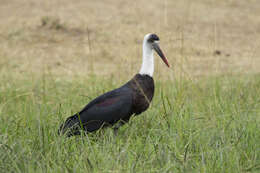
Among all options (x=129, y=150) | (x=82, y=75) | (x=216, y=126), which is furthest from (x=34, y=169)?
(x=82, y=75)

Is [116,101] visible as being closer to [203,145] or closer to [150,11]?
[203,145]

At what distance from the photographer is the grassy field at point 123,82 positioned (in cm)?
334

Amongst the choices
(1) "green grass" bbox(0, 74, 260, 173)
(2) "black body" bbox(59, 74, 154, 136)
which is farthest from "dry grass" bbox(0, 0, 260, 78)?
(1) "green grass" bbox(0, 74, 260, 173)

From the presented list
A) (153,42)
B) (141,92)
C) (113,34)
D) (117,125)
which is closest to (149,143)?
(117,125)

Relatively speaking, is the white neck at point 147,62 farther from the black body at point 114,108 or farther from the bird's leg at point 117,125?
the bird's leg at point 117,125

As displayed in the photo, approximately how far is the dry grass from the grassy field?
0.03 m

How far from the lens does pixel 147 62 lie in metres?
4.55

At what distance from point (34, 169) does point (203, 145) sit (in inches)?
52.9

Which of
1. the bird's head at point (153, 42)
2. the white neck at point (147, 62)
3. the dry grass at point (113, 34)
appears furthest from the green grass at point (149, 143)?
the dry grass at point (113, 34)

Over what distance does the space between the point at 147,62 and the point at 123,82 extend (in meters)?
1.72

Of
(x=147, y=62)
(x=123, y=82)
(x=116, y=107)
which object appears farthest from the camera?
(x=123, y=82)

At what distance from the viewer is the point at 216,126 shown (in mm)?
4055

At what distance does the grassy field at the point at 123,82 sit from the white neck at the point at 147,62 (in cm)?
22

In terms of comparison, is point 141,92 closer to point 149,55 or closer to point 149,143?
point 149,55
